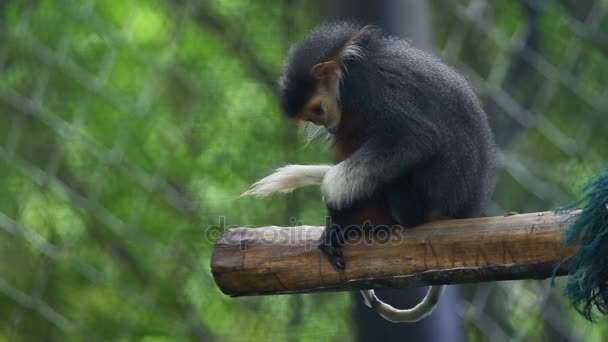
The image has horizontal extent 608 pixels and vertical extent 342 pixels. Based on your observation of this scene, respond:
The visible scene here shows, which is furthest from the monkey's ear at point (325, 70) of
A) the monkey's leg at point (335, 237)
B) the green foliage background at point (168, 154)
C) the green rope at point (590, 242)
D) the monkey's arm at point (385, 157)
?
the green foliage background at point (168, 154)

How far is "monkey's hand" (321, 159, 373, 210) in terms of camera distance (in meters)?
3.14

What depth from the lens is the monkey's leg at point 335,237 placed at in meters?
2.92

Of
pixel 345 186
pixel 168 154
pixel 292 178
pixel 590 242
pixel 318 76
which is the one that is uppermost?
pixel 590 242

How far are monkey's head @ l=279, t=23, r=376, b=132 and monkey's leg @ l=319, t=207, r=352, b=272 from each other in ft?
1.10

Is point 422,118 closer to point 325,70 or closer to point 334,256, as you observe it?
point 325,70

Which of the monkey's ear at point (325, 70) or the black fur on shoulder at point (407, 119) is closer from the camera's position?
the black fur on shoulder at point (407, 119)

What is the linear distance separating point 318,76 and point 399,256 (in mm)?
775

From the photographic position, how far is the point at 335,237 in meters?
3.02

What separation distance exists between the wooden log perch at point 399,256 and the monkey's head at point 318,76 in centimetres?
45

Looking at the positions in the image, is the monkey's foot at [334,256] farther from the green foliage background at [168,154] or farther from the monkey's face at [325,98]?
the green foliage background at [168,154]

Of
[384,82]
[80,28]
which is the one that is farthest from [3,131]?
[384,82]

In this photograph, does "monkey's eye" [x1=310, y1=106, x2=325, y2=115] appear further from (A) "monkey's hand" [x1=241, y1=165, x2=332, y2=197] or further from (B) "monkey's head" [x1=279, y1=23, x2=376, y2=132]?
(A) "monkey's hand" [x1=241, y1=165, x2=332, y2=197]

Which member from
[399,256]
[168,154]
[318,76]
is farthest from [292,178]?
[168,154]

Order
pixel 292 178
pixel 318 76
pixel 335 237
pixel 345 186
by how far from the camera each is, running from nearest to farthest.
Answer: pixel 335 237, pixel 345 186, pixel 318 76, pixel 292 178
